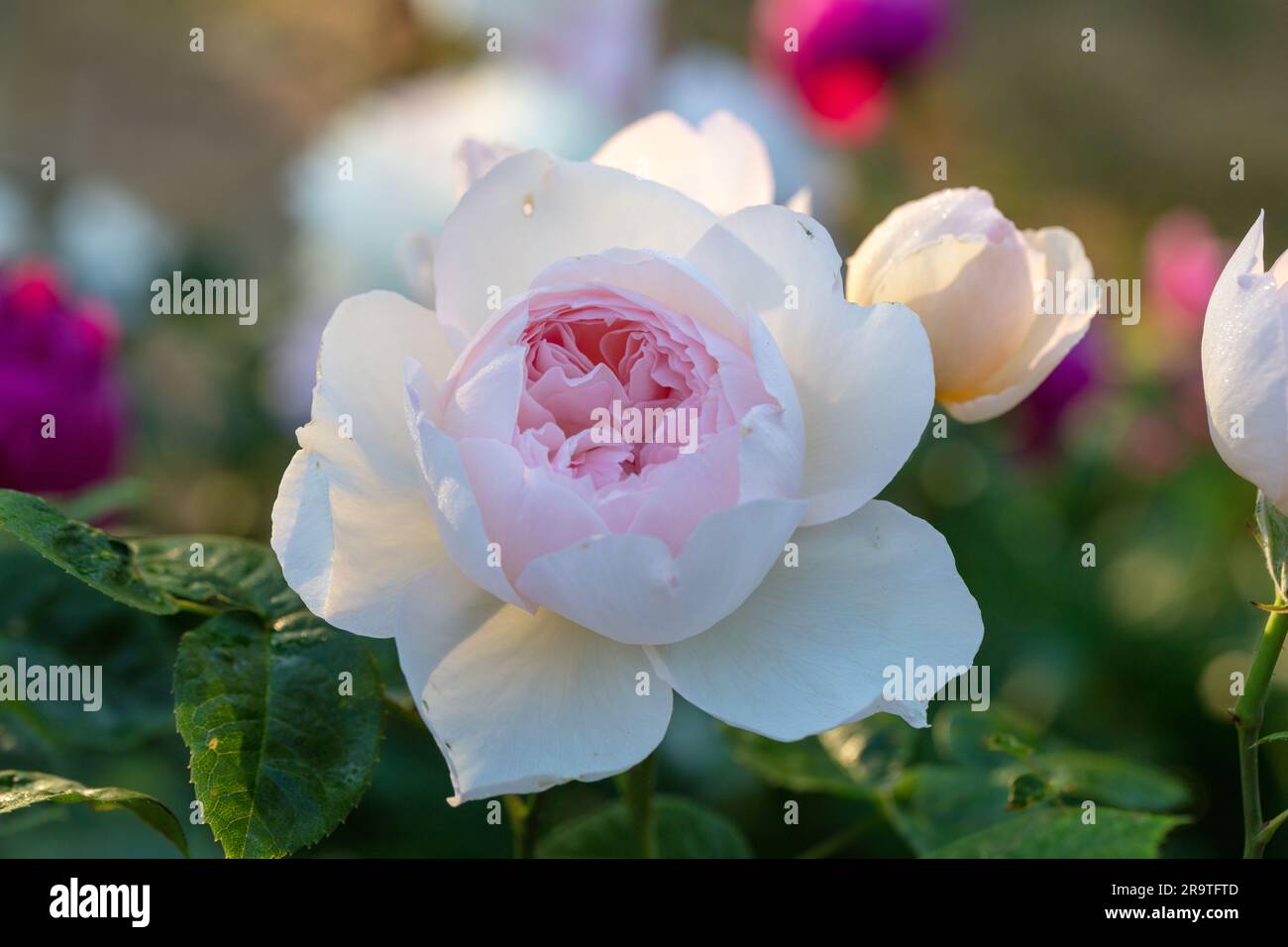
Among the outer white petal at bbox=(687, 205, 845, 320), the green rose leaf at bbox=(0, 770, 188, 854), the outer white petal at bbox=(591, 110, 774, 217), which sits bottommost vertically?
the green rose leaf at bbox=(0, 770, 188, 854)

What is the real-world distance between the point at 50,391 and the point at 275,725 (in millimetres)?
474

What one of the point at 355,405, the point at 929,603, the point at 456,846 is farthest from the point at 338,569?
the point at 456,846

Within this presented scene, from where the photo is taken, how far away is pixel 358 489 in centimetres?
38

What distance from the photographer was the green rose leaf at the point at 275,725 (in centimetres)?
36

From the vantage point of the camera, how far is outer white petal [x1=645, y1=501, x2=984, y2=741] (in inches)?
14.2

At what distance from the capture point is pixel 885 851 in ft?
2.67

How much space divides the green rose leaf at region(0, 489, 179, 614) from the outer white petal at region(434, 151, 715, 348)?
0.12 meters

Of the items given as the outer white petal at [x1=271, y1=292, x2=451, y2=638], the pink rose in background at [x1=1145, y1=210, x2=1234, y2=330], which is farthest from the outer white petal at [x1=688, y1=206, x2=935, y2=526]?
the pink rose in background at [x1=1145, y1=210, x2=1234, y2=330]

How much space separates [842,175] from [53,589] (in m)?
1.24

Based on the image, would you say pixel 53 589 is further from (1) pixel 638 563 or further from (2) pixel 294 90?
(2) pixel 294 90

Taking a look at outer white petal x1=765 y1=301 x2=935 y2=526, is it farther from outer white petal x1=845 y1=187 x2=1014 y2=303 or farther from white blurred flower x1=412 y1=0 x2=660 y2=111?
white blurred flower x1=412 y1=0 x2=660 y2=111

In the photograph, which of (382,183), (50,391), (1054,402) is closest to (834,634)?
(50,391)

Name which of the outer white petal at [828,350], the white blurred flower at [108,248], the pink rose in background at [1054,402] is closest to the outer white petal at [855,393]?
the outer white petal at [828,350]

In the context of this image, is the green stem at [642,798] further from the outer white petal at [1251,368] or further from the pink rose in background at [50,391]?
the pink rose in background at [50,391]
